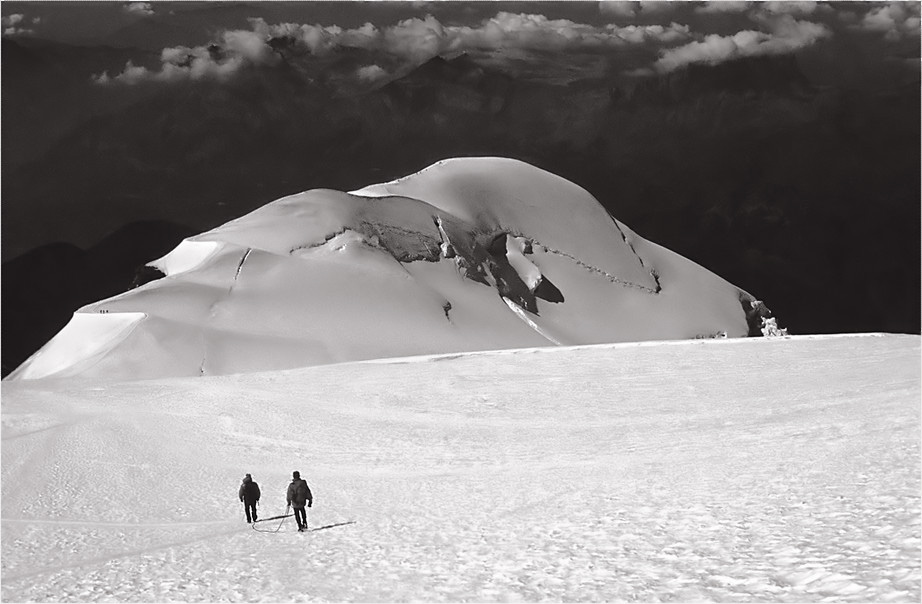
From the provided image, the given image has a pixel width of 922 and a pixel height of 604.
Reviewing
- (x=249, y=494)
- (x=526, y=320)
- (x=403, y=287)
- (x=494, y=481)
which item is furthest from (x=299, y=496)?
(x=526, y=320)

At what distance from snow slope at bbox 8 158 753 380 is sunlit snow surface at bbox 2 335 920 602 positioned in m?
29.7

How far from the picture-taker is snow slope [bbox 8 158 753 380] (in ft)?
237

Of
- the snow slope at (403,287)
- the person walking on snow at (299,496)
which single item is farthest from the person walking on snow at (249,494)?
the snow slope at (403,287)

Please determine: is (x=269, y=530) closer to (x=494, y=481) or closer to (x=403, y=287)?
(x=494, y=481)

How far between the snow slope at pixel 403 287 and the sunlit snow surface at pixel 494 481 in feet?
97.5

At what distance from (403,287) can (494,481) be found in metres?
65.4

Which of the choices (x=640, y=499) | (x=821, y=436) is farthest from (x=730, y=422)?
(x=640, y=499)

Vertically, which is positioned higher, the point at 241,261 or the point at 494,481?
the point at 241,261

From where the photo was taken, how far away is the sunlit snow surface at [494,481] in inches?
519

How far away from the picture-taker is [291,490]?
58.3 ft

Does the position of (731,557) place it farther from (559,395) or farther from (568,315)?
(568,315)

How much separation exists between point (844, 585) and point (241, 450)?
21.0 meters

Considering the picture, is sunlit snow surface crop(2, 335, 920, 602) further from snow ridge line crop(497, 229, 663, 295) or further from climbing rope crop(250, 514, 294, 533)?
snow ridge line crop(497, 229, 663, 295)

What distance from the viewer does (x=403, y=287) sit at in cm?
8738
